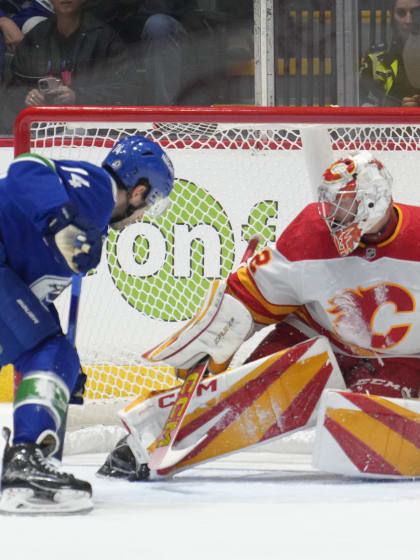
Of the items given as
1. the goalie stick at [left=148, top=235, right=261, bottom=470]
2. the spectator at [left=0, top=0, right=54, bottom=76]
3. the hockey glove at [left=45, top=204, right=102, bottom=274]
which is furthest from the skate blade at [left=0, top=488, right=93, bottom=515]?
the spectator at [left=0, top=0, right=54, bottom=76]

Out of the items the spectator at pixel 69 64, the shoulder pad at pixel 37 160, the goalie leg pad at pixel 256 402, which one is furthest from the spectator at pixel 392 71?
the shoulder pad at pixel 37 160

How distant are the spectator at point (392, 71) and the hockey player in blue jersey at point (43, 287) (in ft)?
7.20

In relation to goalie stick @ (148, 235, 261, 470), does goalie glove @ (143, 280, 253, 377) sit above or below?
above

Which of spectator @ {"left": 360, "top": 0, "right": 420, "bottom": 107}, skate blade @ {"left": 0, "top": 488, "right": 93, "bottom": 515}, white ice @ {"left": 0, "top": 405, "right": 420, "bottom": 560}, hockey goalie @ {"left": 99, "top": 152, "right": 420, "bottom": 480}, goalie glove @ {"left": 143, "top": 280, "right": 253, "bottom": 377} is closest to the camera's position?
white ice @ {"left": 0, "top": 405, "right": 420, "bottom": 560}

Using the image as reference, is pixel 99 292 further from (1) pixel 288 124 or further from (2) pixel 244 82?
(2) pixel 244 82

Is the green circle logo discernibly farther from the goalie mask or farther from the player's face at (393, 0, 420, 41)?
the player's face at (393, 0, 420, 41)

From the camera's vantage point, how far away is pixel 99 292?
11.2 ft

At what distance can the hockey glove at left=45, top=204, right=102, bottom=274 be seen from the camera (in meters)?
2.05

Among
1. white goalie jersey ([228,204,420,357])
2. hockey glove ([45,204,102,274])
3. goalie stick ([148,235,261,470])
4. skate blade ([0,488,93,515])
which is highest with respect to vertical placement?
hockey glove ([45,204,102,274])

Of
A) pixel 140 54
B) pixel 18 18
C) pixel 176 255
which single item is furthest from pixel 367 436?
pixel 18 18

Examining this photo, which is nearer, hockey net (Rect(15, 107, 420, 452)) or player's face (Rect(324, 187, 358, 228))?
player's face (Rect(324, 187, 358, 228))

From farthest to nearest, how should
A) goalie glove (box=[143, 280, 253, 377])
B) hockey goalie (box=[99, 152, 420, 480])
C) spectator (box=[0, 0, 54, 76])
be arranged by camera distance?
1. spectator (box=[0, 0, 54, 76])
2. goalie glove (box=[143, 280, 253, 377])
3. hockey goalie (box=[99, 152, 420, 480])

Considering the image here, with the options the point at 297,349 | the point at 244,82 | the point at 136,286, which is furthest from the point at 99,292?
the point at 244,82

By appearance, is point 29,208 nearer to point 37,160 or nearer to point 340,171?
point 37,160
